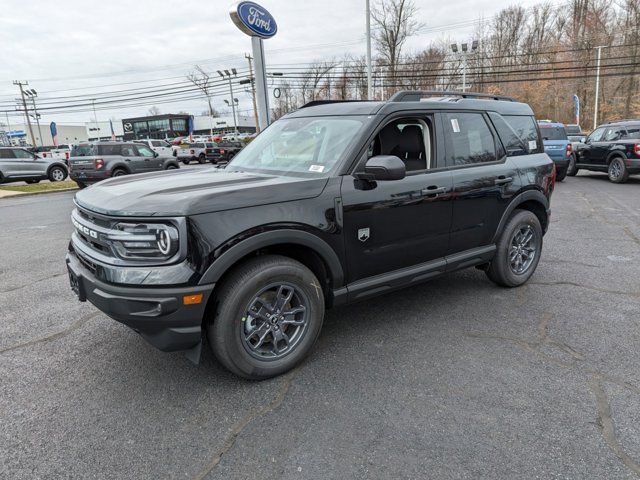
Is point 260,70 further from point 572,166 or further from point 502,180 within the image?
Answer: point 572,166

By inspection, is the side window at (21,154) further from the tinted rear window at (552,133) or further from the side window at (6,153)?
the tinted rear window at (552,133)

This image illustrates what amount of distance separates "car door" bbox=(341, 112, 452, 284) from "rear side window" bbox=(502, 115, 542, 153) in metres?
1.29

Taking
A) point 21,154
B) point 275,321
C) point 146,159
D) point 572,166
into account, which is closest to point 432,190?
point 275,321

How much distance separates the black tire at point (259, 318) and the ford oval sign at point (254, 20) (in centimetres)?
939

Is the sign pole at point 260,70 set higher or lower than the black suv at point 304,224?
higher

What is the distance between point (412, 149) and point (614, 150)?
12.8 metres

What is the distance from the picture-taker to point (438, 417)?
8.24 ft

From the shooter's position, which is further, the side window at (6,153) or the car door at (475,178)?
the side window at (6,153)

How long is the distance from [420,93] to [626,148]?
12238 mm

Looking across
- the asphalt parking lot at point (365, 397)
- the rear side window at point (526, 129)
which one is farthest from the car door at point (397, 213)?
the rear side window at point (526, 129)

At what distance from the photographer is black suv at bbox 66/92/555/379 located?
2.50m

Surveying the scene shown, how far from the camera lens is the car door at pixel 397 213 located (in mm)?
3148

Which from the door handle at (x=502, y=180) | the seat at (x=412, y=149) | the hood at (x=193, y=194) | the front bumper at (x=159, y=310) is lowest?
the front bumper at (x=159, y=310)

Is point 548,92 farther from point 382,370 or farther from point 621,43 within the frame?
point 382,370
